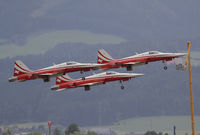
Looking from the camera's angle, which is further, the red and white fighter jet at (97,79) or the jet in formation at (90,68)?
the red and white fighter jet at (97,79)

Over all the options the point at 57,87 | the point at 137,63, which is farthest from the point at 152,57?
the point at 57,87

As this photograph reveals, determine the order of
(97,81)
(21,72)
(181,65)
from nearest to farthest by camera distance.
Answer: (181,65), (21,72), (97,81)

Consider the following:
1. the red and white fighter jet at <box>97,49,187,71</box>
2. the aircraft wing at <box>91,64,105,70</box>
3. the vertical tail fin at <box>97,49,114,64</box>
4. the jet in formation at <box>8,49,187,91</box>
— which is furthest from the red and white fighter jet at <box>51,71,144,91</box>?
the aircraft wing at <box>91,64,105,70</box>

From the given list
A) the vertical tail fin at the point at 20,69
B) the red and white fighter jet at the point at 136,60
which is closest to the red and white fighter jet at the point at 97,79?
the red and white fighter jet at the point at 136,60

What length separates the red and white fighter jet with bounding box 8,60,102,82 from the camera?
462ft

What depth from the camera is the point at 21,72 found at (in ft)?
465

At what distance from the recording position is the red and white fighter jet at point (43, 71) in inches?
5541

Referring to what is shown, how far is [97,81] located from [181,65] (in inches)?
1056

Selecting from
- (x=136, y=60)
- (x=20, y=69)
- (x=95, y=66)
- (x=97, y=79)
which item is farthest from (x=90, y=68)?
(x=20, y=69)

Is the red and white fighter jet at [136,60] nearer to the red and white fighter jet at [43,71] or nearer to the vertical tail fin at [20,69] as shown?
the red and white fighter jet at [43,71]

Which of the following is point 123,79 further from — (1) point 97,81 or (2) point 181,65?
(2) point 181,65

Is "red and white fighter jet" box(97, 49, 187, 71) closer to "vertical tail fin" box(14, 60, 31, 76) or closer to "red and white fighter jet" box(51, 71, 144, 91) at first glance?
"red and white fighter jet" box(51, 71, 144, 91)

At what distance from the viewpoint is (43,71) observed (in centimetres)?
14225

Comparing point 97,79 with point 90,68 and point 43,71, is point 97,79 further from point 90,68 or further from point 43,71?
point 43,71
